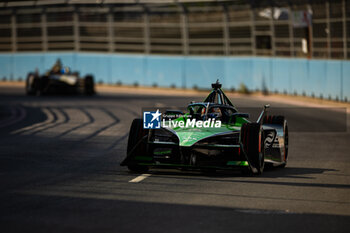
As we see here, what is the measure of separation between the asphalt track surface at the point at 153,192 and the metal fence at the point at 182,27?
42.1ft

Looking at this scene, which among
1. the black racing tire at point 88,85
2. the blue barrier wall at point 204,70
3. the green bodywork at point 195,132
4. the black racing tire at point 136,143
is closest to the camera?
the green bodywork at point 195,132

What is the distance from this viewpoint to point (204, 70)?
37.3 m

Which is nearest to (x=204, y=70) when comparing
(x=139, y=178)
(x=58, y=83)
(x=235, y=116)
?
(x=58, y=83)

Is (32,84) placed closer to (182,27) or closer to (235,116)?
(182,27)

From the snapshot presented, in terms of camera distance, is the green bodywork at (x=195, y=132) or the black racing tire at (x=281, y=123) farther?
the black racing tire at (x=281, y=123)

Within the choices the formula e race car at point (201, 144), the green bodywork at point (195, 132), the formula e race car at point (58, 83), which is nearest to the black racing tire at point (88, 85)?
the formula e race car at point (58, 83)

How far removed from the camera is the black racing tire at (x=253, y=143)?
11398 mm

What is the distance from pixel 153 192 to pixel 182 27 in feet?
95.6

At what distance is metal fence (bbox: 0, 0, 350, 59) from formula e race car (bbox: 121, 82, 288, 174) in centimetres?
1666

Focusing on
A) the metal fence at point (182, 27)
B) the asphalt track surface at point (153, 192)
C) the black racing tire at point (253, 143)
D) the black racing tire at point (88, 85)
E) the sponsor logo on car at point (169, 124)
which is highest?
the metal fence at point (182, 27)

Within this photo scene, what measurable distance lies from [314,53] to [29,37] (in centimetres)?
1895

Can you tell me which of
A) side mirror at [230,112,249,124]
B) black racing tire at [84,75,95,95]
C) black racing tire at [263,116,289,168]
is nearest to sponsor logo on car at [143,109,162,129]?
side mirror at [230,112,249,124]

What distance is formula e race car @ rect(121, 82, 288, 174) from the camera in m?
11.4

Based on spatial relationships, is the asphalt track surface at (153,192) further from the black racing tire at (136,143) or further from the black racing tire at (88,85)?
the black racing tire at (88,85)
